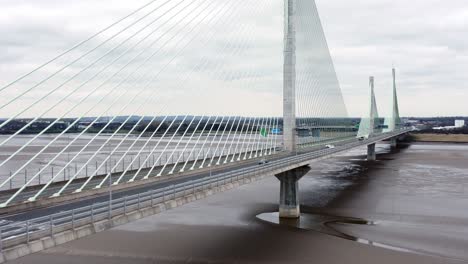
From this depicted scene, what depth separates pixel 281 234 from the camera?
77.2ft

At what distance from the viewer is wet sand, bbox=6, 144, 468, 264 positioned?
19.2m

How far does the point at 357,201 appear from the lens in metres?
33.1

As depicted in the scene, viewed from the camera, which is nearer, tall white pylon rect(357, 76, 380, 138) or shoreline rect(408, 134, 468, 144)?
tall white pylon rect(357, 76, 380, 138)

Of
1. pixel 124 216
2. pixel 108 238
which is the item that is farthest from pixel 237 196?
pixel 124 216

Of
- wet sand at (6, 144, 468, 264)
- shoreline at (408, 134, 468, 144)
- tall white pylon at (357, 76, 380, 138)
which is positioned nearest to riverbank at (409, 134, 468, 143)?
shoreline at (408, 134, 468, 144)

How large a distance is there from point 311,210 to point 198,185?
1300 centimetres

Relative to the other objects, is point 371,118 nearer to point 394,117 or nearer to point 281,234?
point 394,117

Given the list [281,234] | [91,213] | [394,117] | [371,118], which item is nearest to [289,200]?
[281,234]

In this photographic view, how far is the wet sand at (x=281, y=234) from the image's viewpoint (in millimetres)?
19250

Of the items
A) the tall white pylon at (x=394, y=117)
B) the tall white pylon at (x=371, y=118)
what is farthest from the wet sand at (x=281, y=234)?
the tall white pylon at (x=394, y=117)

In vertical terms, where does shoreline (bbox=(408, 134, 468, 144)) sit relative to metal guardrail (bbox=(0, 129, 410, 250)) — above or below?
below

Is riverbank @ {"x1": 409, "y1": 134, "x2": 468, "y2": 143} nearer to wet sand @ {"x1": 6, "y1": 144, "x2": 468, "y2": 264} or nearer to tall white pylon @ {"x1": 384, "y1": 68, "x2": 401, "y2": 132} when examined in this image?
tall white pylon @ {"x1": 384, "y1": 68, "x2": 401, "y2": 132}

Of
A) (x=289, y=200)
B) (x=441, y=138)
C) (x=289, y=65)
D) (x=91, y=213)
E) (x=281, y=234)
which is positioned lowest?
(x=281, y=234)

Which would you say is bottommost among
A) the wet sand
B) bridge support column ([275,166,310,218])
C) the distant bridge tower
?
the wet sand
